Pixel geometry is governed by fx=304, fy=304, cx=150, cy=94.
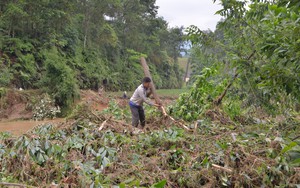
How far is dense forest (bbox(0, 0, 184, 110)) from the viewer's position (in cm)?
1552

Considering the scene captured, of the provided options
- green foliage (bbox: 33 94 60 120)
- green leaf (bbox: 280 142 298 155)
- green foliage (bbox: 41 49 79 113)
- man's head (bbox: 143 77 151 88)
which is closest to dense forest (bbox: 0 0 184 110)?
green foliage (bbox: 41 49 79 113)

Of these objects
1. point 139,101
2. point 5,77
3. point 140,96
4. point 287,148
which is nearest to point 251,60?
point 287,148

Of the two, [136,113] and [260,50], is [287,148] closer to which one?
[260,50]

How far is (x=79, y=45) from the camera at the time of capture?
24.3 metres

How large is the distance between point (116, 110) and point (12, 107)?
654cm

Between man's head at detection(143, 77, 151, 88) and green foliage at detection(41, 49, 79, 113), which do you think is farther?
green foliage at detection(41, 49, 79, 113)

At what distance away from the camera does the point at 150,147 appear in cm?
464

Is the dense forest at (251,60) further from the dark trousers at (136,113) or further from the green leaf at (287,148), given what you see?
the dark trousers at (136,113)

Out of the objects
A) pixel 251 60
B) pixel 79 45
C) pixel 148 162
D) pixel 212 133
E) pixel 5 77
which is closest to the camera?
pixel 148 162

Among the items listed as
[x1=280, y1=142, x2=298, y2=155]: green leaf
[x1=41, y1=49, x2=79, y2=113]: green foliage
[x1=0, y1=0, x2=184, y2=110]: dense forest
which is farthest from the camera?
[x1=0, y1=0, x2=184, y2=110]: dense forest

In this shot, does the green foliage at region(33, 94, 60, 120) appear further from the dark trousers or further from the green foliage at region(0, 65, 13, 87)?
the dark trousers

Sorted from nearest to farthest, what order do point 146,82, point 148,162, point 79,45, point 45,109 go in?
point 148,162 < point 146,82 < point 45,109 < point 79,45

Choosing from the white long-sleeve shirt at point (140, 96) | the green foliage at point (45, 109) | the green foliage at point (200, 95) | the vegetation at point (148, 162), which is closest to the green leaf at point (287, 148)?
the vegetation at point (148, 162)

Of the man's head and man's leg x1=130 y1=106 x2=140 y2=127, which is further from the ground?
the man's head
